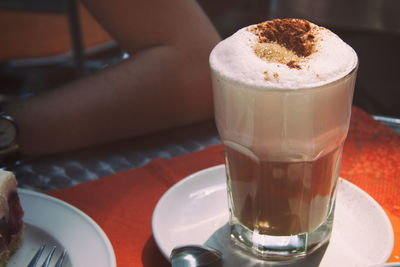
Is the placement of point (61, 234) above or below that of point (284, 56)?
below

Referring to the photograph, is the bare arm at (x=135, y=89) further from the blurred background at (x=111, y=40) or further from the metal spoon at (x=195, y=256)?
the blurred background at (x=111, y=40)

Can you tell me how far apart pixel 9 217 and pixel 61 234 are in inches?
3.8

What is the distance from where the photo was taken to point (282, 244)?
620 mm

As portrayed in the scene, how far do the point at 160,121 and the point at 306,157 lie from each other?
1.63 ft

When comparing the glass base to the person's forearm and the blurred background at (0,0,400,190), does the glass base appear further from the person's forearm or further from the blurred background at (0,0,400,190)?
the person's forearm

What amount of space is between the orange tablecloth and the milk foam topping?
0.97 feet

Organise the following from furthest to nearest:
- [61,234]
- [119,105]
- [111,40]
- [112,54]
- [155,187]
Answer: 1. [112,54]
2. [111,40]
3. [119,105]
4. [155,187]
5. [61,234]

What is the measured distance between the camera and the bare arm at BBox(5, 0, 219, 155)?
3.07 feet

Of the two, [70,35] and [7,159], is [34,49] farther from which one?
[7,159]

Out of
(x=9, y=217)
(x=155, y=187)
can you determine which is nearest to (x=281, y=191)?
(x=155, y=187)

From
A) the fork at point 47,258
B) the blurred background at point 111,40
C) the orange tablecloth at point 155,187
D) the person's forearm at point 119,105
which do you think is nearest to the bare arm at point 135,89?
the person's forearm at point 119,105

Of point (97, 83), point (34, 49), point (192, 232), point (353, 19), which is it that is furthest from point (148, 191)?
point (353, 19)

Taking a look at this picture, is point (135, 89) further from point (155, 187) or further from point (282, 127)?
point (282, 127)

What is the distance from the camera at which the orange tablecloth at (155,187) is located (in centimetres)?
68
